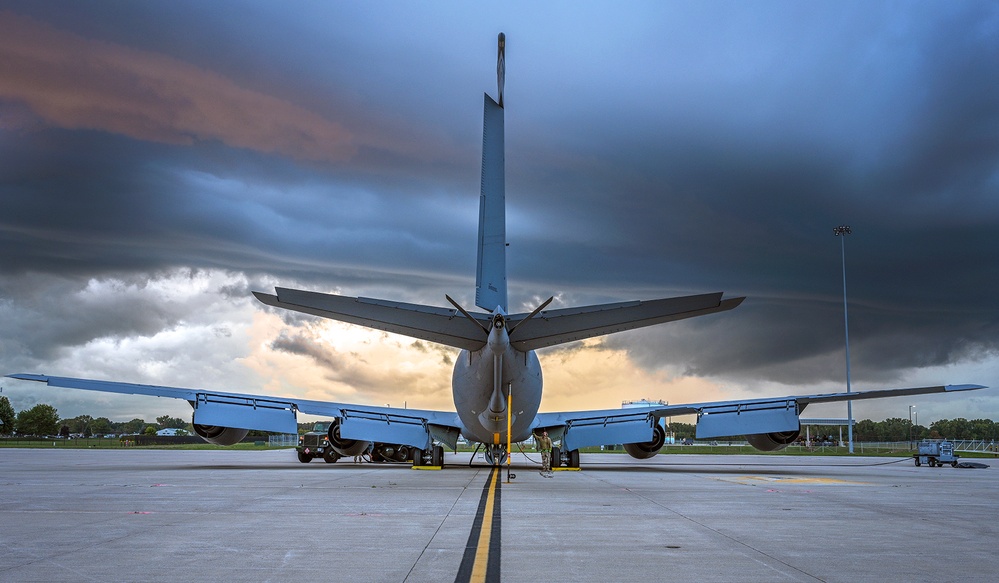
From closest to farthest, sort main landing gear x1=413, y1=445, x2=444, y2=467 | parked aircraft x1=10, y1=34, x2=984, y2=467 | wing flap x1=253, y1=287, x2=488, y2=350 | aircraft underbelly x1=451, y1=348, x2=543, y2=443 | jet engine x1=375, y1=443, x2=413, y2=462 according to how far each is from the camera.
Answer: wing flap x1=253, y1=287, x2=488, y2=350
parked aircraft x1=10, y1=34, x2=984, y2=467
aircraft underbelly x1=451, y1=348, x2=543, y2=443
main landing gear x1=413, y1=445, x2=444, y2=467
jet engine x1=375, y1=443, x2=413, y2=462

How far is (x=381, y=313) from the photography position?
1656 centimetres

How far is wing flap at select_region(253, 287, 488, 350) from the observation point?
15586 mm

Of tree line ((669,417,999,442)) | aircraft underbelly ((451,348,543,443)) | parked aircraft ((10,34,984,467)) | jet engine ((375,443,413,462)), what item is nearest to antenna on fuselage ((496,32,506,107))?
parked aircraft ((10,34,984,467))

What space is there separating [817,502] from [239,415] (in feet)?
61.9

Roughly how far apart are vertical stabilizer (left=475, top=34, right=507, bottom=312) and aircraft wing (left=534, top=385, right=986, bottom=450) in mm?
8274

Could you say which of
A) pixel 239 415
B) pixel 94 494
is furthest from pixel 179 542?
pixel 239 415

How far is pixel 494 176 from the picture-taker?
23.2m

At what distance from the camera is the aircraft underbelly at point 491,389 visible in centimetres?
2242

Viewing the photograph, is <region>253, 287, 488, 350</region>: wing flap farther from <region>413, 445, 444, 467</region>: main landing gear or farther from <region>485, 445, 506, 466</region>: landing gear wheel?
<region>485, 445, 506, 466</region>: landing gear wheel

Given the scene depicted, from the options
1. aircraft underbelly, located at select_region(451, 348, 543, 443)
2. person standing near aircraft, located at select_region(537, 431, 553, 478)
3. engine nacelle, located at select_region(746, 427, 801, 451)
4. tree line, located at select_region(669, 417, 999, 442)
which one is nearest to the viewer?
aircraft underbelly, located at select_region(451, 348, 543, 443)

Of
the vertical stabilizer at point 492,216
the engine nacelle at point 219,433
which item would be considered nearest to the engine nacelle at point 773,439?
the vertical stabilizer at point 492,216

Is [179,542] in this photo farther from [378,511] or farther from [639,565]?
[639,565]

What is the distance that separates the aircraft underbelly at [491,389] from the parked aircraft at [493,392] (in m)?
0.06

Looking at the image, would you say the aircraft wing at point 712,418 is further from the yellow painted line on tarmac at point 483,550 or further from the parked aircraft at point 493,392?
the yellow painted line on tarmac at point 483,550
